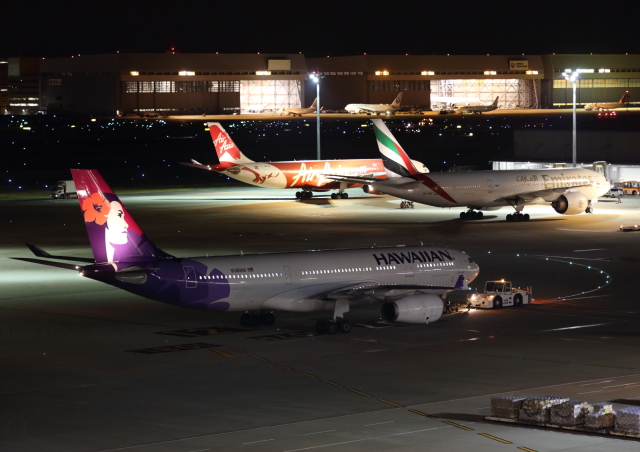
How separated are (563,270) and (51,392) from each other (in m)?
32.5

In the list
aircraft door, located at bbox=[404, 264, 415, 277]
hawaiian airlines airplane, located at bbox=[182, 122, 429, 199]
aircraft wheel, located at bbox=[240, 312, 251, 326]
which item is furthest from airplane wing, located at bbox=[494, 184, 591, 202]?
aircraft wheel, located at bbox=[240, 312, 251, 326]

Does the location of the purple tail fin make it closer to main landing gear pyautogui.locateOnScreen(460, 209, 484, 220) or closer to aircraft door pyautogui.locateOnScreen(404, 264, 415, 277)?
aircraft door pyautogui.locateOnScreen(404, 264, 415, 277)

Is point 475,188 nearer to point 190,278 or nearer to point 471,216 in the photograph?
point 471,216

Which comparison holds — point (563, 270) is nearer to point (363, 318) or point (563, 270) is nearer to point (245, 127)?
point (363, 318)

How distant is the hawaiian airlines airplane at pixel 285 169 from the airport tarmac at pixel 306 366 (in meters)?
31.0

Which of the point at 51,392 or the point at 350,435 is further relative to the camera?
the point at 51,392

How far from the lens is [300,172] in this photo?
305ft

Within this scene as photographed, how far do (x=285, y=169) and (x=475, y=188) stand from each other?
2271 cm

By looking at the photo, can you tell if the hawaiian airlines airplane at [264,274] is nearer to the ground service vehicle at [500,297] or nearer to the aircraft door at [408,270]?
the aircraft door at [408,270]

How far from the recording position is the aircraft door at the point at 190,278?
36.2 meters

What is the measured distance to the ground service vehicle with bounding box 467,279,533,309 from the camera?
4403cm

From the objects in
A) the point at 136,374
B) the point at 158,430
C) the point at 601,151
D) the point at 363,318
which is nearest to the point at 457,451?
the point at 158,430

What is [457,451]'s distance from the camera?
73.0ft

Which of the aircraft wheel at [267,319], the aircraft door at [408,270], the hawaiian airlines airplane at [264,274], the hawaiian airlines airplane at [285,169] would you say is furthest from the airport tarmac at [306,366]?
the hawaiian airlines airplane at [285,169]
